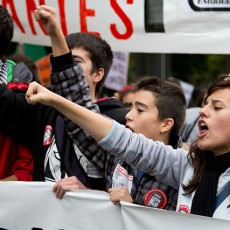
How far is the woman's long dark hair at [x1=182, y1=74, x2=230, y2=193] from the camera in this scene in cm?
325

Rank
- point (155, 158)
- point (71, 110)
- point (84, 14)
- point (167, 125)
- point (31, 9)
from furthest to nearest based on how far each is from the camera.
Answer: point (31, 9)
point (84, 14)
point (167, 125)
point (155, 158)
point (71, 110)

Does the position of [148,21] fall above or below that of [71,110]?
above

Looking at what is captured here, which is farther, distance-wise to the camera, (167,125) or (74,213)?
(167,125)

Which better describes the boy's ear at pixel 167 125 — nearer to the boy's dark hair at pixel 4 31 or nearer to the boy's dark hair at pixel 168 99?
the boy's dark hair at pixel 168 99

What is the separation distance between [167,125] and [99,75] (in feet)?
1.64

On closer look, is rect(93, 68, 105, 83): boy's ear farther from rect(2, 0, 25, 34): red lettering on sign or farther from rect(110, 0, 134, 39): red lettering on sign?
rect(2, 0, 25, 34): red lettering on sign

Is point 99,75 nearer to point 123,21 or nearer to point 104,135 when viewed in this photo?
point 123,21

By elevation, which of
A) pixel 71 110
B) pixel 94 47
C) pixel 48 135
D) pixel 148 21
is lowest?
pixel 48 135

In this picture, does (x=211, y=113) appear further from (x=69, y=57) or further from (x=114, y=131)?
(x=69, y=57)

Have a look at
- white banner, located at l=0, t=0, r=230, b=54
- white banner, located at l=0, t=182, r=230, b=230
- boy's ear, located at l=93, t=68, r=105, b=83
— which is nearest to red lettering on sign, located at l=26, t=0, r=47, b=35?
white banner, located at l=0, t=0, r=230, b=54

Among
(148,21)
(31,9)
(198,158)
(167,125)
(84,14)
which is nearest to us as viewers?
(198,158)

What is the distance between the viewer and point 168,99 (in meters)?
3.99

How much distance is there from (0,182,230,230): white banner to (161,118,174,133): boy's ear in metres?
0.62

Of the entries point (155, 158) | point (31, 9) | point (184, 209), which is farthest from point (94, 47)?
point (184, 209)
